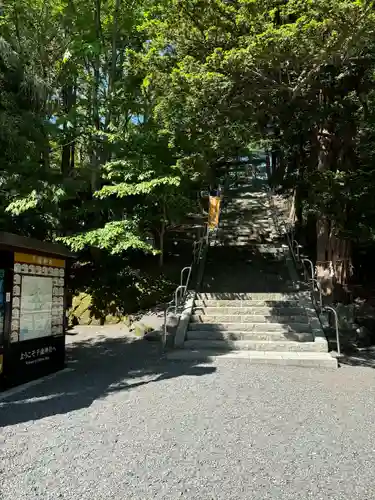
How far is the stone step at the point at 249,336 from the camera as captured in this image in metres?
8.59

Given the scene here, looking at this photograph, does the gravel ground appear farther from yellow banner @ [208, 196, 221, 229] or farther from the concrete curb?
yellow banner @ [208, 196, 221, 229]

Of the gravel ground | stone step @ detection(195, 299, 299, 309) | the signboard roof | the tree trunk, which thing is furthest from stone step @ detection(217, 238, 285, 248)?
the signboard roof

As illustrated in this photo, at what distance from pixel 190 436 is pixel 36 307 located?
3530mm

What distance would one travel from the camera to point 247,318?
949 cm

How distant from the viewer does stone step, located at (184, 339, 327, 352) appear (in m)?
8.14

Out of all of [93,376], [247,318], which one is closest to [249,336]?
[247,318]

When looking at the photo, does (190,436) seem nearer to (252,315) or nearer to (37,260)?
(37,260)

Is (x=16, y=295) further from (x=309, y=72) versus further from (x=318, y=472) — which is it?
(x=309, y=72)

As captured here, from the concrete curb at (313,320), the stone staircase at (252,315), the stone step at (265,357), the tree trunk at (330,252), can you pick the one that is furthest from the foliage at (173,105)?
the stone step at (265,357)

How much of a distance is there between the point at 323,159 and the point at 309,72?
3.47 metres

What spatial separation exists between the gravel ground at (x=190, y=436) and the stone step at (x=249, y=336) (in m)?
1.92

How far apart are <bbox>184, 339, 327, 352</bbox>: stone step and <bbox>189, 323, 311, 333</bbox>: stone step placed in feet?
1.65

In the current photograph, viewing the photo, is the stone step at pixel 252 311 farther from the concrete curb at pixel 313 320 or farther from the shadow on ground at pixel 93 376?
the shadow on ground at pixel 93 376

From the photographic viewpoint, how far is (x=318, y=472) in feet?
10.6
